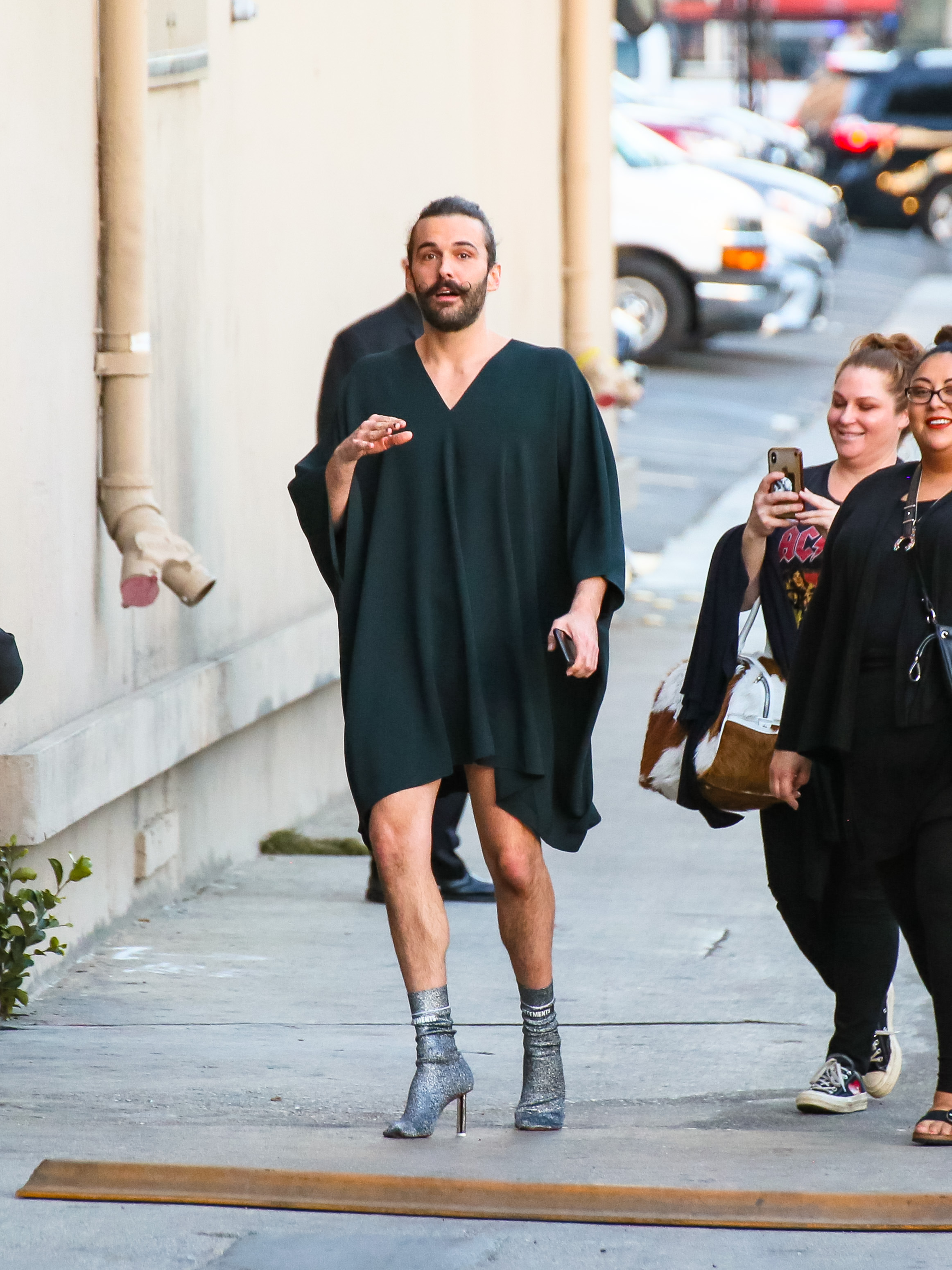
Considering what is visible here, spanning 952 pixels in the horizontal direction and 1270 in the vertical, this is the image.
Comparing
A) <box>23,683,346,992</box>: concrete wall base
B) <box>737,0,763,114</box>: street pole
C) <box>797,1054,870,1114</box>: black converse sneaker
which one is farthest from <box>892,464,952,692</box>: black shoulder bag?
<box>737,0,763,114</box>: street pole

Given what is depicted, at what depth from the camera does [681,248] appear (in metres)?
19.2

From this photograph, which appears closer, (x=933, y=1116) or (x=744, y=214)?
(x=933, y=1116)

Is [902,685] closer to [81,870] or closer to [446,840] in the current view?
[81,870]

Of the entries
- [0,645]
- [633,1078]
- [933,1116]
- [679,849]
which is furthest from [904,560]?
[679,849]

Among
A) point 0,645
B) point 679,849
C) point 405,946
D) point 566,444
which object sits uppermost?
point 566,444

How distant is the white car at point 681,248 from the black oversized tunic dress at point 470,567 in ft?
47.4

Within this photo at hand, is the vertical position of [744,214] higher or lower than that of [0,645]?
higher

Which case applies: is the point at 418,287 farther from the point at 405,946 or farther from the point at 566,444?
the point at 405,946

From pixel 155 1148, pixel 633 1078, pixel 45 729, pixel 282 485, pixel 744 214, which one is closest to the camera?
pixel 155 1148

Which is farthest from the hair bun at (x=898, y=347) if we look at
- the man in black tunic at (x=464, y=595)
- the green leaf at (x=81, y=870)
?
the green leaf at (x=81, y=870)

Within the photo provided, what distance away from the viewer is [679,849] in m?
7.68

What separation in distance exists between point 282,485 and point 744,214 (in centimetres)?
1246

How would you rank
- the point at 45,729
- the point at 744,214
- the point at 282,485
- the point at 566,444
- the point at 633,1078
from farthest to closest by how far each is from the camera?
the point at 744,214, the point at 282,485, the point at 45,729, the point at 633,1078, the point at 566,444

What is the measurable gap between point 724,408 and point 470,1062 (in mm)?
13810
